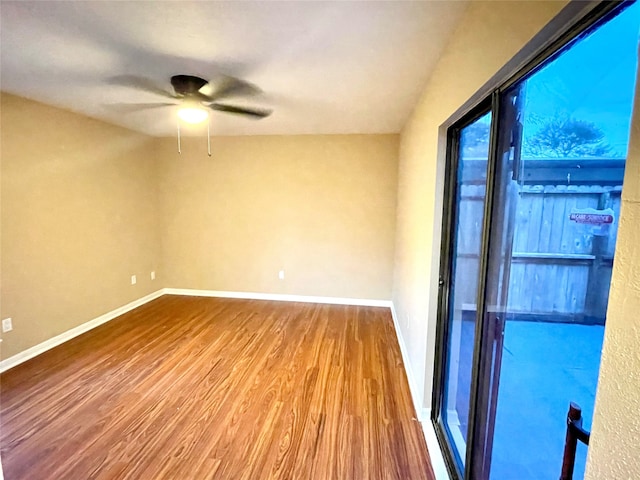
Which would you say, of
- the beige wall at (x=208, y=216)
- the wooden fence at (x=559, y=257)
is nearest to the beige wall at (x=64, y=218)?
the beige wall at (x=208, y=216)

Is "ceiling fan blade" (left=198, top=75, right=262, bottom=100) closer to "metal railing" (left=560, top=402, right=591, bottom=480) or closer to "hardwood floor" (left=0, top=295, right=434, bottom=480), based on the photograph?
"hardwood floor" (left=0, top=295, right=434, bottom=480)

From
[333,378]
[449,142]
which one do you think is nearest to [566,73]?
[449,142]

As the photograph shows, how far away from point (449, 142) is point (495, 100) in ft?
2.16

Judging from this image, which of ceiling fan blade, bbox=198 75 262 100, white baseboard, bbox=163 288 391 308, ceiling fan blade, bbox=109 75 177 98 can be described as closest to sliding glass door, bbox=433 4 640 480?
ceiling fan blade, bbox=198 75 262 100

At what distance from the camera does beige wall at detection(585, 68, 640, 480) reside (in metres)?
0.51

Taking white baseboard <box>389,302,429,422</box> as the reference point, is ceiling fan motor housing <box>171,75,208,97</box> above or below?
above

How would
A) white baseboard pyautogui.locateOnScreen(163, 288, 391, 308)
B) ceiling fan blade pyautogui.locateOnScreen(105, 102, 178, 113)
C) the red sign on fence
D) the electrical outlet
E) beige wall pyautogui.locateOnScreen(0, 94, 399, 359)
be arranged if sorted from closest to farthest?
the red sign on fence
the electrical outlet
ceiling fan blade pyautogui.locateOnScreen(105, 102, 178, 113)
beige wall pyautogui.locateOnScreen(0, 94, 399, 359)
white baseboard pyautogui.locateOnScreen(163, 288, 391, 308)

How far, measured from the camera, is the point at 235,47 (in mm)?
1792

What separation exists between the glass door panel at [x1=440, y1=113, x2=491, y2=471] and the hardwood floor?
0.31 m

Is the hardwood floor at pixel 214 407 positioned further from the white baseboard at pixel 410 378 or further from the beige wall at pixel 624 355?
the beige wall at pixel 624 355

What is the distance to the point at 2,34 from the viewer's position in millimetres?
1674

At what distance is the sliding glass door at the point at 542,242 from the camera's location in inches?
29.0

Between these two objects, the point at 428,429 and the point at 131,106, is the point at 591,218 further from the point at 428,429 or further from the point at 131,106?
the point at 131,106

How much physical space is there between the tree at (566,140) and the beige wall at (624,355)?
303 mm
